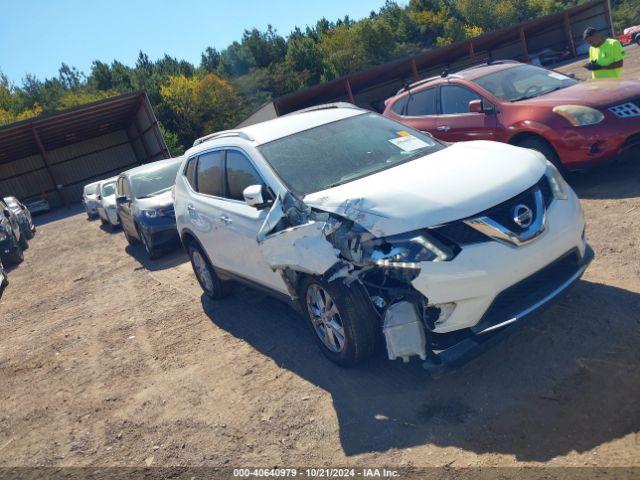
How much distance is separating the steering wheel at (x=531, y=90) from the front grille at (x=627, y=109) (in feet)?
4.21

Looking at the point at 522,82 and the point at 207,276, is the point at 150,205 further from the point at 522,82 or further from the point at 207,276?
the point at 522,82

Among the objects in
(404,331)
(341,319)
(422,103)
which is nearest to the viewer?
(404,331)

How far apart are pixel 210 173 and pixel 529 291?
11.1 ft

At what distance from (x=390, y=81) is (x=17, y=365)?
28050 mm

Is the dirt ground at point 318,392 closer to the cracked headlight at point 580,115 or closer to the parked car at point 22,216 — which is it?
the cracked headlight at point 580,115

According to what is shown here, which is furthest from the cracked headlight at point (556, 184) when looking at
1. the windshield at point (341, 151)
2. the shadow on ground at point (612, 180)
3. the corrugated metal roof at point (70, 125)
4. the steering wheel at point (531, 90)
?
the corrugated metal roof at point (70, 125)

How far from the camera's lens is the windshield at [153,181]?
1090 cm

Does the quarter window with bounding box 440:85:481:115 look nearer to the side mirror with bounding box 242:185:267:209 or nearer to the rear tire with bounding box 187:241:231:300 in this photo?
the rear tire with bounding box 187:241:231:300

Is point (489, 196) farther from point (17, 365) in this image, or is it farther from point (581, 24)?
point (581, 24)

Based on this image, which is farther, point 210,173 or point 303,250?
point 210,173

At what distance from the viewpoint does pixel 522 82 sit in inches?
320

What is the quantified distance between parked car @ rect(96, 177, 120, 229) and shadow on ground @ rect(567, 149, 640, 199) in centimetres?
1255

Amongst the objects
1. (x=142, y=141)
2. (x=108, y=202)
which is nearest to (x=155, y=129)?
(x=142, y=141)

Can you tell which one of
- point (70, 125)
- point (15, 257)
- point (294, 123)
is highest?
point (70, 125)
